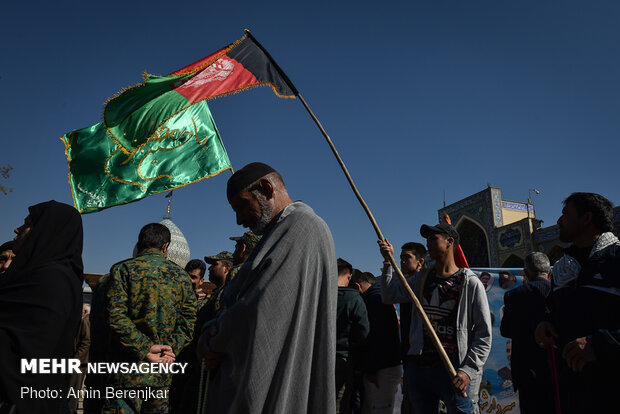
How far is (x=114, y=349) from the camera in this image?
119 inches

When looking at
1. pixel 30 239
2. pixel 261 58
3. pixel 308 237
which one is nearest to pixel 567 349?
pixel 308 237

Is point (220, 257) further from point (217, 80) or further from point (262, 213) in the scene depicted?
point (262, 213)

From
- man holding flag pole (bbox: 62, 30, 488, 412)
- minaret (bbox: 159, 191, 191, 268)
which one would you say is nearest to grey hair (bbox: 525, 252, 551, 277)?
man holding flag pole (bbox: 62, 30, 488, 412)

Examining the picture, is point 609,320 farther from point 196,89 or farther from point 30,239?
point 196,89

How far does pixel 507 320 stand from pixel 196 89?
13.3ft

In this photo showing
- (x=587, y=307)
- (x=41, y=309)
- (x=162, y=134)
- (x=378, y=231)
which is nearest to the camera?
(x=41, y=309)

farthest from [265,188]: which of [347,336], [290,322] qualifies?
[347,336]

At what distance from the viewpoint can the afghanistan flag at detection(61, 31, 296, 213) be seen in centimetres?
454

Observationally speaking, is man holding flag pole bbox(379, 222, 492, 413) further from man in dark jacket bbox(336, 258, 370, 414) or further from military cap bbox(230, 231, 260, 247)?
military cap bbox(230, 231, 260, 247)

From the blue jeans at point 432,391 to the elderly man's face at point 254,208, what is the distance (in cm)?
189

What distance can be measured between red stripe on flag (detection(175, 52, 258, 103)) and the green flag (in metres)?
0.11

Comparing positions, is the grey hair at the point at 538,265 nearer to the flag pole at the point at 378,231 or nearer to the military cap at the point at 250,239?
the flag pole at the point at 378,231

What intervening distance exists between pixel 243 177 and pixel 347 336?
8.31 ft

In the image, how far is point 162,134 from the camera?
5352 millimetres
